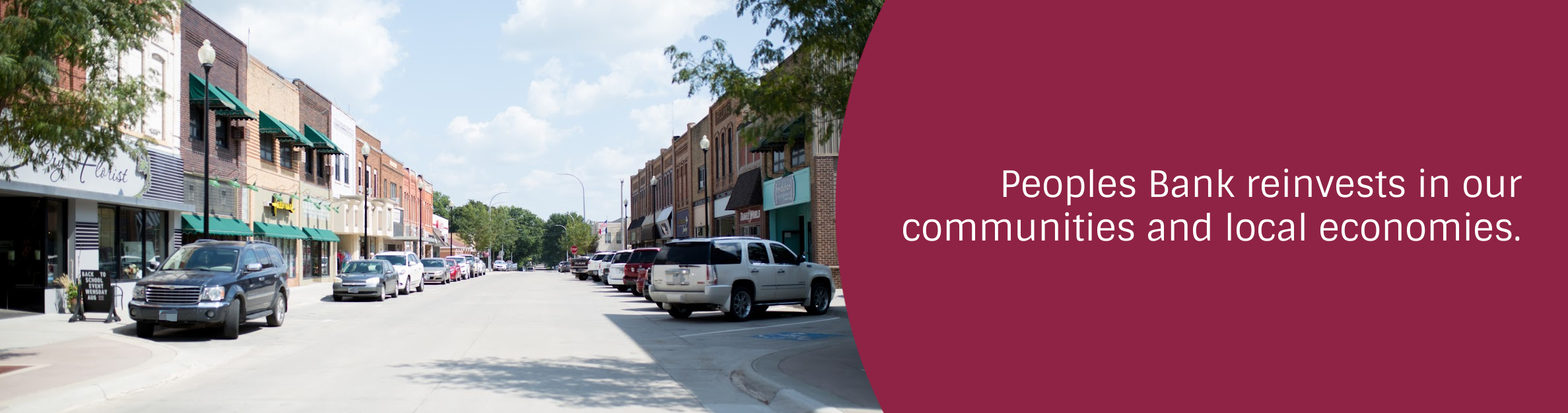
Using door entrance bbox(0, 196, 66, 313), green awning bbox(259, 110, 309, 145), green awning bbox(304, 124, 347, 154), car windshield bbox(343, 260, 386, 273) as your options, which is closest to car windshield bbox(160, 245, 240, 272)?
door entrance bbox(0, 196, 66, 313)

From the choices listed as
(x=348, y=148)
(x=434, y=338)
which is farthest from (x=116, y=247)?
(x=348, y=148)

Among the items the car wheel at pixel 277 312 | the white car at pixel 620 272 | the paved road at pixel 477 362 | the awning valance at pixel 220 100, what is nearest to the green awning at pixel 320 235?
the awning valance at pixel 220 100

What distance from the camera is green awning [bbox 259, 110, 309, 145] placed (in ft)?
116

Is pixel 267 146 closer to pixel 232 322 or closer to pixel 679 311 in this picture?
pixel 679 311

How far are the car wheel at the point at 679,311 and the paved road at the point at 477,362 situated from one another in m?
0.40

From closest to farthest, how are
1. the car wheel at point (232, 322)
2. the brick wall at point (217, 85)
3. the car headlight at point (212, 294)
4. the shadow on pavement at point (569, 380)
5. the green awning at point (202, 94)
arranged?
the shadow on pavement at point (569, 380) → the car headlight at point (212, 294) → the car wheel at point (232, 322) → the brick wall at point (217, 85) → the green awning at point (202, 94)

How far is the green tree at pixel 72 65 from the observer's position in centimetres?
1073

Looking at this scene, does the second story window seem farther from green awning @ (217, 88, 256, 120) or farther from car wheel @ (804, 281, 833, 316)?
car wheel @ (804, 281, 833, 316)

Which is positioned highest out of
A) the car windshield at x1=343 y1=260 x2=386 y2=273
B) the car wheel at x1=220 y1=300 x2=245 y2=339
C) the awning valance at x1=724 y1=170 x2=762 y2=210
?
the awning valance at x1=724 y1=170 x2=762 y2=210

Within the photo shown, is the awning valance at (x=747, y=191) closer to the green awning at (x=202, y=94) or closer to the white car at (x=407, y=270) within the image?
the white car at (x=407, y=270)

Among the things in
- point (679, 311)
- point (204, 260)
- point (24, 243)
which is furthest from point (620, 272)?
point (204, 260)

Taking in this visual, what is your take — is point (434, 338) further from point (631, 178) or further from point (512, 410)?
point (631, 178)

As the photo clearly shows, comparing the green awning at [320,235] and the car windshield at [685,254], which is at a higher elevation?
the green awning at [320,235]

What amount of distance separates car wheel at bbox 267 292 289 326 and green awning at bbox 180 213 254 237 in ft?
40.0
